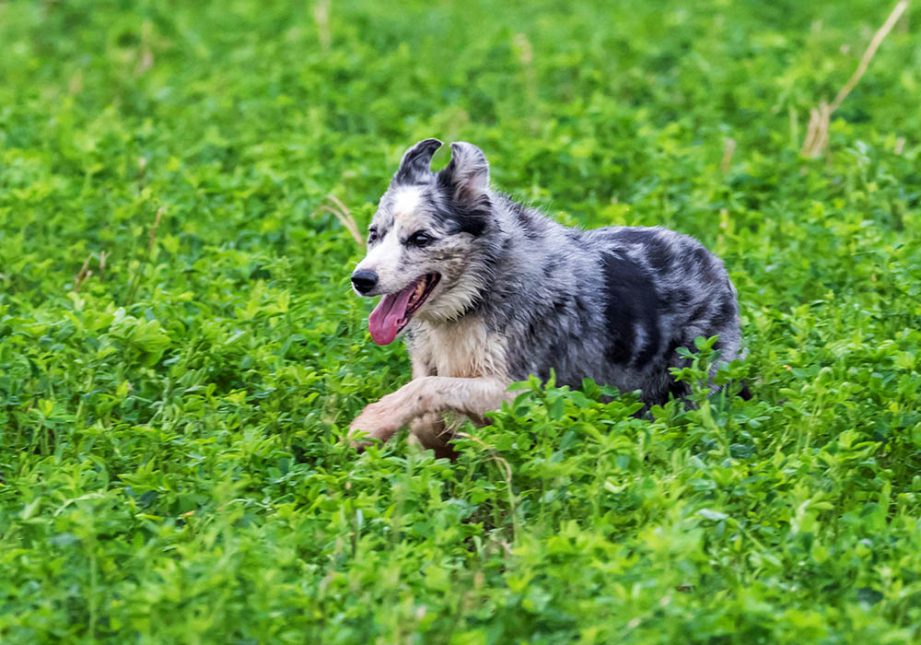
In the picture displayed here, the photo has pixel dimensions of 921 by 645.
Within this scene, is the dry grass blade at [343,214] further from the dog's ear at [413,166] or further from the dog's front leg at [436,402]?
the dog's front leg at [436,402]

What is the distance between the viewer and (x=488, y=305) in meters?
6.20

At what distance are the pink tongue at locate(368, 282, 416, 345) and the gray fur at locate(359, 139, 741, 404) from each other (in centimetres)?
9

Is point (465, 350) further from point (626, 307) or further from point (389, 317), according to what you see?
point (626, 307)

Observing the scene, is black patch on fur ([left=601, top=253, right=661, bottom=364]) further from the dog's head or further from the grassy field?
the dog's head

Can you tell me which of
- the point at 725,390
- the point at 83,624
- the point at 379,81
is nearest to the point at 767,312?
the point at 725,390

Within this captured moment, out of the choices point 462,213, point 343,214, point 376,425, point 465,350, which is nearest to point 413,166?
point 462,213

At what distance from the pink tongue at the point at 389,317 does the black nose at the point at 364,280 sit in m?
0.19

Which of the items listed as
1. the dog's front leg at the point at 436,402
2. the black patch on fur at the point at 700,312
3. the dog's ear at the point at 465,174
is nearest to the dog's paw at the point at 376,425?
the dog's front leg at the point at 436,402

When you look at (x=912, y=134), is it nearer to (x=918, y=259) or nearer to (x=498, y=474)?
(x=918, y=259)

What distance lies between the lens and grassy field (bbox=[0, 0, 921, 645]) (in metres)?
4.66

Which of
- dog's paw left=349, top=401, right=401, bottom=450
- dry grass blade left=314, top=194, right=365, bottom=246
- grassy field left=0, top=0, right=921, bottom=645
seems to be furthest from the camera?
dry grass blade left=314, top=194, right=365, bottom=246

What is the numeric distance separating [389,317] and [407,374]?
26.1 inches

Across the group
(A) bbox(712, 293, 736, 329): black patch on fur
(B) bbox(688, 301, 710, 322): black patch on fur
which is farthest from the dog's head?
(A) bbox(712, 293, 736, 329): black patch on fur

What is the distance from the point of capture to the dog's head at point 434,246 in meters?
6.10
